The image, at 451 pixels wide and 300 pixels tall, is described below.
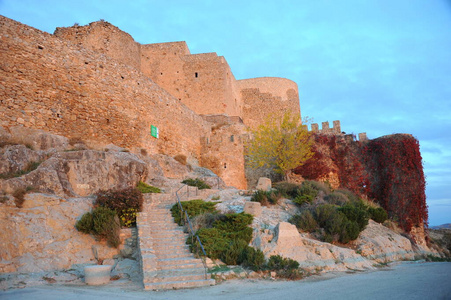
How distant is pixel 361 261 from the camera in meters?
9.89

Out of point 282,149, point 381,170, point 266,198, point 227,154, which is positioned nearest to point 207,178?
point 266,198

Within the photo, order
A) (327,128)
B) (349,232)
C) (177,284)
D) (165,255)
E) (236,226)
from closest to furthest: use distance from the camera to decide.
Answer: (177,284), (165,255), (236,226), (349,232), (327,128)

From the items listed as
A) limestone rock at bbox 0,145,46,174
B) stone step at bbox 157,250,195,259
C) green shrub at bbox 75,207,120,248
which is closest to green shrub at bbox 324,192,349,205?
stone step at bbox 157,250,195,259

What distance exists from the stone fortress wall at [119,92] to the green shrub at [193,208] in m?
5.78

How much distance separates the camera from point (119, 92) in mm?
16938

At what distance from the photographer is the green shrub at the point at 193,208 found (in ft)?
37.3

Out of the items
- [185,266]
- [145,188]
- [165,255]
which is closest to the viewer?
[185,266]

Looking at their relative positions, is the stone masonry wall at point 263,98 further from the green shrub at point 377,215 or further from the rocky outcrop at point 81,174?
the rocky outcrop at point 81,174

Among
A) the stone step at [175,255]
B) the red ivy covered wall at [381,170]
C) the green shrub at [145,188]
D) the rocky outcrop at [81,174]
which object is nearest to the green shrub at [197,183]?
the green shrub at [145,188]

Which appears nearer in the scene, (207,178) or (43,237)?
(43,237)

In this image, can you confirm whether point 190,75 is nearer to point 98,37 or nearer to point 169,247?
point 98,37

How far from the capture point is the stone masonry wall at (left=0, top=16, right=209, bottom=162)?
41.3 feet

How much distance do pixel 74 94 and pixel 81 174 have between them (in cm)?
473

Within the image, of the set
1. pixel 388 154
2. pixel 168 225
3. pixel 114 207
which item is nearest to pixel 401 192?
pixel 388 154
